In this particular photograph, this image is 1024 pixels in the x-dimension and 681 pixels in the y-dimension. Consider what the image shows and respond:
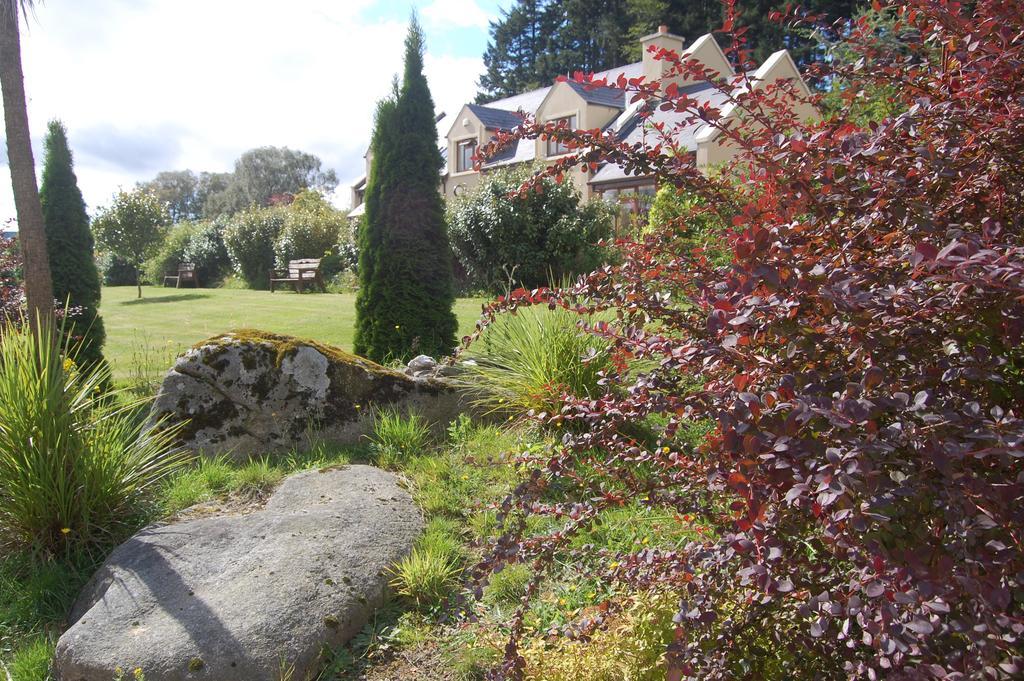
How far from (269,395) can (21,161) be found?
337 cm

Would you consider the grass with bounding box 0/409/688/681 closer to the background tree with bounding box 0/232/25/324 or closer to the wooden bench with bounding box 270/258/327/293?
the background tree with bounding box 0/232/25/324

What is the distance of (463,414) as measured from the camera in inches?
210

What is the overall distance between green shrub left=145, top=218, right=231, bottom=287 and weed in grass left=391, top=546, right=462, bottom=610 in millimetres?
28075

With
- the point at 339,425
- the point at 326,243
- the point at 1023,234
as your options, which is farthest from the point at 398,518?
the point at 326,243

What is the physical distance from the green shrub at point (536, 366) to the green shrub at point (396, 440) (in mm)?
586

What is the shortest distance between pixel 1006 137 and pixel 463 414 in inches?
158

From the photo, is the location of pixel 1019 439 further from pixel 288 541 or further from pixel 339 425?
pixel 339 425

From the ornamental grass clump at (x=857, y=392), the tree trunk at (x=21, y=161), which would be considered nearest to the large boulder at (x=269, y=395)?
the tree trunk at (x=21, y=161)

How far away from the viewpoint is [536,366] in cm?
501

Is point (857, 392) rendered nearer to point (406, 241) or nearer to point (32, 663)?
point (32, 663)

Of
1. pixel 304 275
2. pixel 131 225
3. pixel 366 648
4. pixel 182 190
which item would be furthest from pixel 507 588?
pixel 182 190

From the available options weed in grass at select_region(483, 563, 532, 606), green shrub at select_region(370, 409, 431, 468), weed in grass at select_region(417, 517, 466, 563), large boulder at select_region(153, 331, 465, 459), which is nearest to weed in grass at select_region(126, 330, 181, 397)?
large boulder at select_region(153, 331, 465, 459)

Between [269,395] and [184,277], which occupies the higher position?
[184,277]

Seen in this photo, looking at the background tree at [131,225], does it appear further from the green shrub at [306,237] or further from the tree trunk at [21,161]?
the tree trunk at [21,161]
